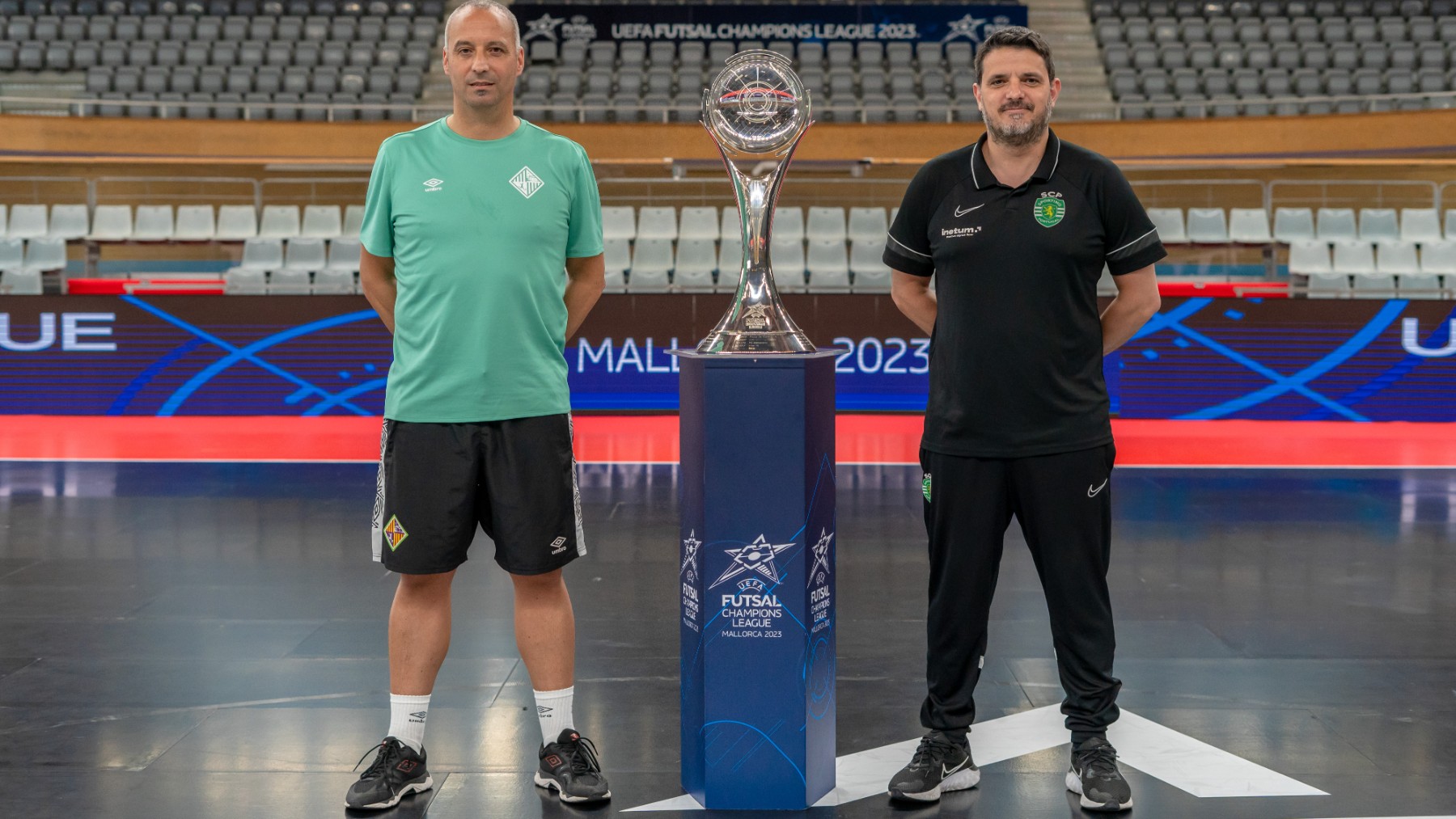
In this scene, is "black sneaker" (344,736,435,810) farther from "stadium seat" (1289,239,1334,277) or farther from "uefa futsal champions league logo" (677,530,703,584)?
"stadium seat" (1289,239,1334,277)

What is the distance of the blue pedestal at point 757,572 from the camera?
305 cm

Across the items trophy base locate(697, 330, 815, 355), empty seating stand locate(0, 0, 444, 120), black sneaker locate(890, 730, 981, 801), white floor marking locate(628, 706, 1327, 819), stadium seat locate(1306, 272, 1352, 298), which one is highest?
empty seating stand locate(0, 0, 444, 120)

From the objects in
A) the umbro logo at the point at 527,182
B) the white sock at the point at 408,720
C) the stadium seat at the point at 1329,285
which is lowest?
the white sock at the point at 408,720

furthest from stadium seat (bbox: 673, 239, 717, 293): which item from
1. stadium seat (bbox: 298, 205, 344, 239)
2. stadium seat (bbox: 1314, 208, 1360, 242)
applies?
stadium seat (bbox: 1314, 208, 1360, 242)

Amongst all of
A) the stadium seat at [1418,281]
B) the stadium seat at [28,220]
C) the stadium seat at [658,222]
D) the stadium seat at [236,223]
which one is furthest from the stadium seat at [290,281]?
the stadium seat at [1418,281]

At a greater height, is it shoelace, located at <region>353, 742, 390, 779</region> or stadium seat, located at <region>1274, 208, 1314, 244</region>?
stadium seat, located at <region>1274, 208, 1314, 244</region>

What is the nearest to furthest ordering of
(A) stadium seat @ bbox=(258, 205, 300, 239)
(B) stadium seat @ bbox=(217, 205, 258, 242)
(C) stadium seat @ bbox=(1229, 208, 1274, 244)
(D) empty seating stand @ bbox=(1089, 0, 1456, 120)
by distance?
(C) stadium seat @ bbox=(1229, 208, 1274, 244) < (A) stadium seat @ bbox=(258, 205, 300, 239) < (B) stadium seat @ bbox=(217, 205, 258, 242) < (D) empty seating stand @ bbox=(1089, 0, 1456, 120)

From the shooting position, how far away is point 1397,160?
1375 centimetres

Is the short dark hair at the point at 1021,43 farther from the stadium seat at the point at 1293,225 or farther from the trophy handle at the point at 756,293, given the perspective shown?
the stadium seat at the point at 1293,225

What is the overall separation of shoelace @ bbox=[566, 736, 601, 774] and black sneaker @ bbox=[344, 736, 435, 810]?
0.38 meters

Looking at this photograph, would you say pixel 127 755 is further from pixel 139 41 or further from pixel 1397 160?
pixel 139 41

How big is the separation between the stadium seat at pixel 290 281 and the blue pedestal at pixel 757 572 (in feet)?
30.5

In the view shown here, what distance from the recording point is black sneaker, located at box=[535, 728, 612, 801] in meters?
3.17

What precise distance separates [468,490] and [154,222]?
1254 centimetres
